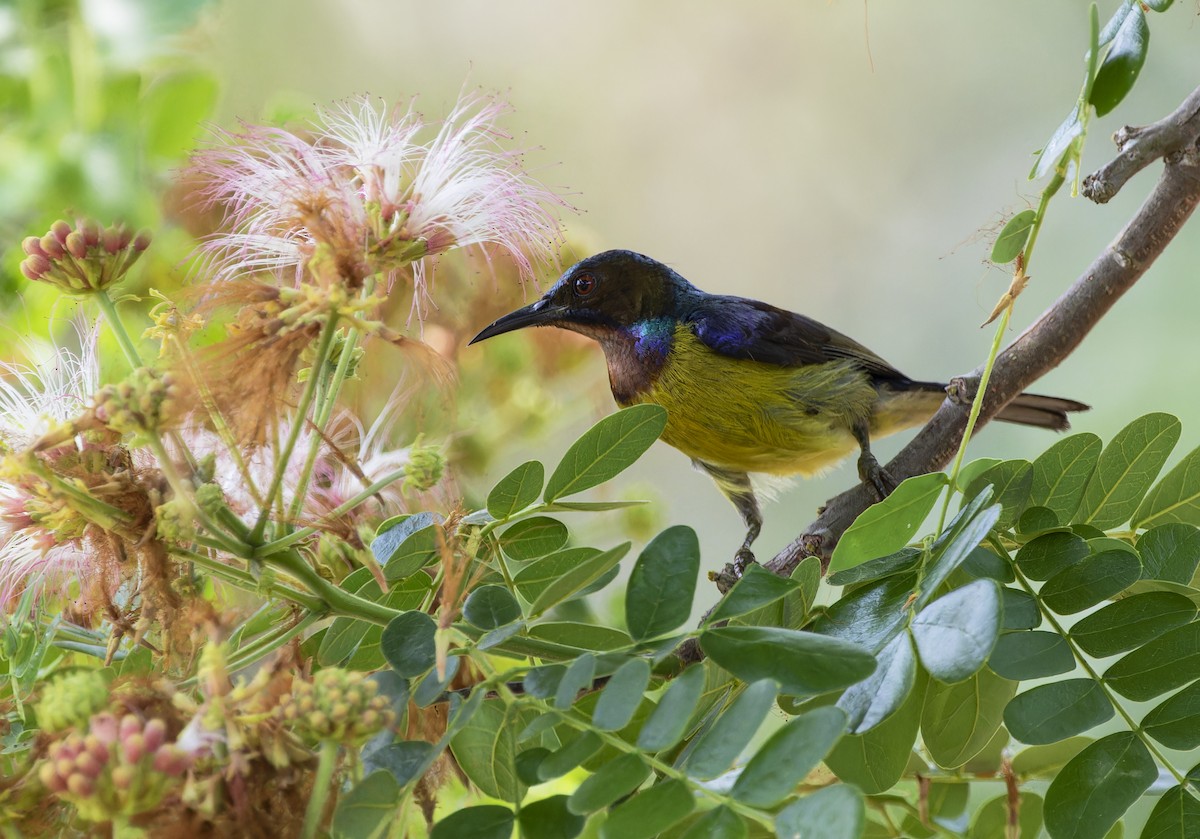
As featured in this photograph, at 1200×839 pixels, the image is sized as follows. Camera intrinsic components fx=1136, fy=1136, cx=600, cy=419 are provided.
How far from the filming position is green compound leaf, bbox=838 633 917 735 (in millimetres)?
524

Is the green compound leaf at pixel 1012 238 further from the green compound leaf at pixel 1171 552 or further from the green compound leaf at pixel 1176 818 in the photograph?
the green compound leaf at pixel 1176 818

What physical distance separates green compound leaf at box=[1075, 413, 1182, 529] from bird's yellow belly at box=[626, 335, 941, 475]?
1.98ft

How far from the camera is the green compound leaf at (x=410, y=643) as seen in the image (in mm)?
548

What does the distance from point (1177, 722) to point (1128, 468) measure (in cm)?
17

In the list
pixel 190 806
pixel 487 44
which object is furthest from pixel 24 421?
pixel 487 44

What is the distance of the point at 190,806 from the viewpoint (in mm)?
443

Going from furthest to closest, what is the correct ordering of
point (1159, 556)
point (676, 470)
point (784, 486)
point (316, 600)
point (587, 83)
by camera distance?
point (587, 83) → point (676, 470) → point (784, 486) → point (1159, 556) → point (316, 600)

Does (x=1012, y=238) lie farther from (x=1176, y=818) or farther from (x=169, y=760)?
(x=169, y=760)

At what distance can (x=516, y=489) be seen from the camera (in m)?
0.69

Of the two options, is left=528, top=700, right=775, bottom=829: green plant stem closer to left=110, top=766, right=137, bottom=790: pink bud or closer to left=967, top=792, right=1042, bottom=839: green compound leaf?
left=110, top=766, right=137, bottom=790: pink bud

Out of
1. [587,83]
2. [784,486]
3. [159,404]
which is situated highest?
[587,83]

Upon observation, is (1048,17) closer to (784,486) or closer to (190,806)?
(784,486)

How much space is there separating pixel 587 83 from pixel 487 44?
0.34 meters

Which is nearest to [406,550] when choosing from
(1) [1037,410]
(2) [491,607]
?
(2) [491,607]
